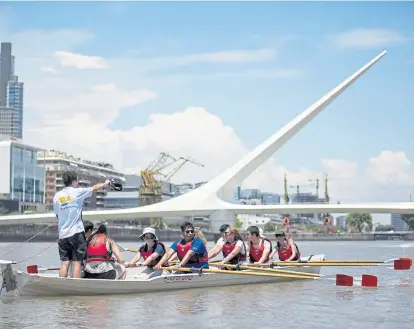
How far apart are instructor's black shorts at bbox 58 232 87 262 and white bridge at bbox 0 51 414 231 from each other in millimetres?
66521

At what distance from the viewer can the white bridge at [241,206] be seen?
80.2 m

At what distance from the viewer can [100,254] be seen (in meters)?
13.9

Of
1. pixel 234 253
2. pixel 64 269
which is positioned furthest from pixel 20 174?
pixel 64 269

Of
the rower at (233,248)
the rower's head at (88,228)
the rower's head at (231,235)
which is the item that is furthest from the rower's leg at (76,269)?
the rower's head at (231,235)

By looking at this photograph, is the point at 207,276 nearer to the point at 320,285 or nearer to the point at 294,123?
the point at 320,285

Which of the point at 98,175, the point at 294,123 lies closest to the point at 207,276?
the point at 294,123

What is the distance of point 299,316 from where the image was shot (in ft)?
41.9

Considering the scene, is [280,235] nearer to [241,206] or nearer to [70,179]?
[70,179]

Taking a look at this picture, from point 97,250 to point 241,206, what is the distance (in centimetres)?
7372

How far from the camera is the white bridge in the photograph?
263 feet

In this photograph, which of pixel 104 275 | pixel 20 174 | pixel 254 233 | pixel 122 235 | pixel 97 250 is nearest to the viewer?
pixel 97 250

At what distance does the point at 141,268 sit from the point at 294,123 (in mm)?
64727

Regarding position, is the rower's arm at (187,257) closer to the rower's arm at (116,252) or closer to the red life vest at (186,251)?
the red life vest at (186,251)

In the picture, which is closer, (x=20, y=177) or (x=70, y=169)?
(x=20, y=177)
